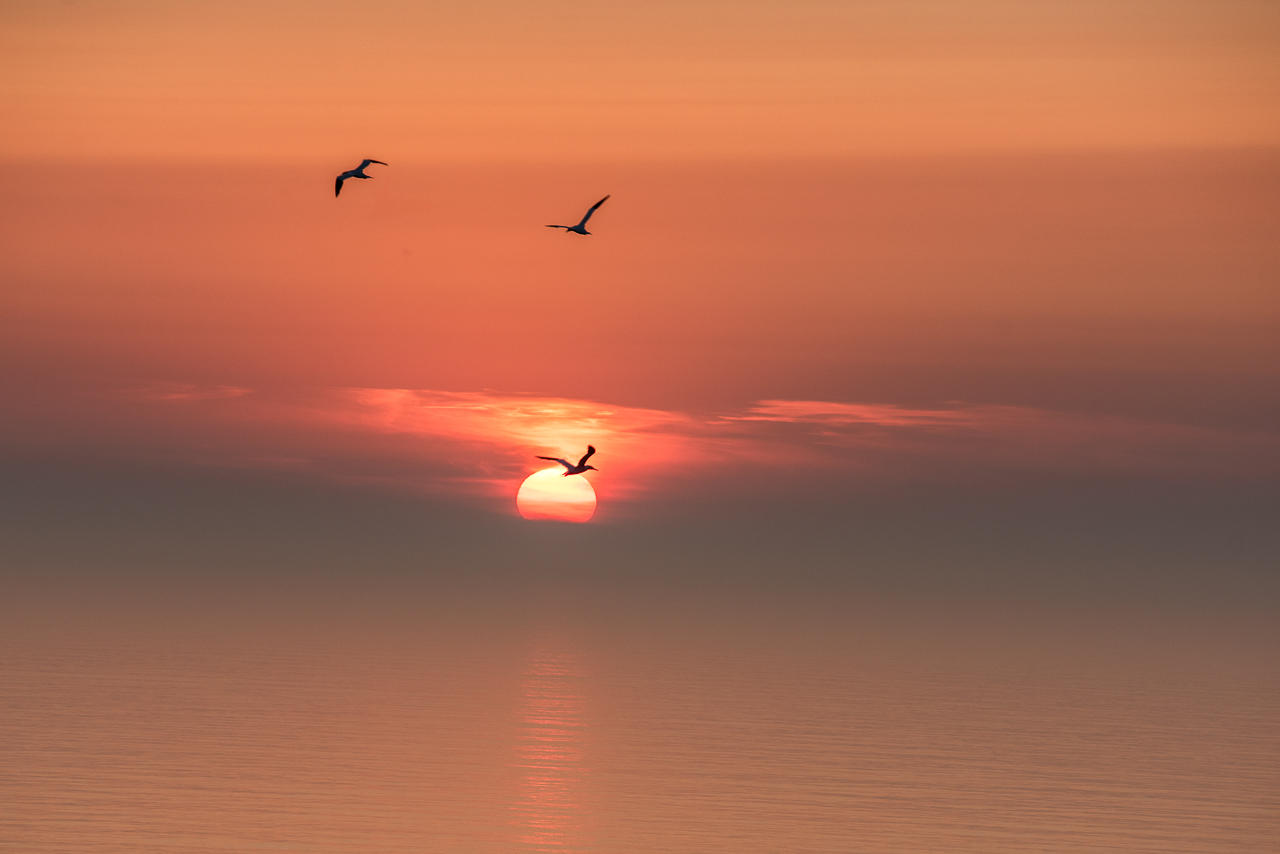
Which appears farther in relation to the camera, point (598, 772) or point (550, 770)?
point (550, 770)

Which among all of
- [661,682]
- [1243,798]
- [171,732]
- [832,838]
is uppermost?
[661,682]

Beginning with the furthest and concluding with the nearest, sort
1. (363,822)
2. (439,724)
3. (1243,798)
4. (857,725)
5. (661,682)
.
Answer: (661,682) < (857,725) < (439,724) < (1243,798) < (363,822)

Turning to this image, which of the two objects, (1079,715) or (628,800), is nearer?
(628,800)

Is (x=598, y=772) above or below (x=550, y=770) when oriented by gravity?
below

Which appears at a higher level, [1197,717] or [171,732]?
[1197,717]

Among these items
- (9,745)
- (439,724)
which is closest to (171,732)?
(9,745)

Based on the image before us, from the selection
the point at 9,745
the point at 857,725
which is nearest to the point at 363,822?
the point at 9,745

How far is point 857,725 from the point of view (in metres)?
146

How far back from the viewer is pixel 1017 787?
107562 millimetres

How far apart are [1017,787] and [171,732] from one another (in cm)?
6371

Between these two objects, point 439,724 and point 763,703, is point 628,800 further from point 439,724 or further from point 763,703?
point 763,703

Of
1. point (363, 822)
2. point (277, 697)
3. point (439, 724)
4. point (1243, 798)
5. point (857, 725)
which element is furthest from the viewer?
point (277, 697)

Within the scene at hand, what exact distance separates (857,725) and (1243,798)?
45947 mm

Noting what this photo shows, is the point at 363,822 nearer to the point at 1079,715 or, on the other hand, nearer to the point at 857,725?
the point at 857,725
